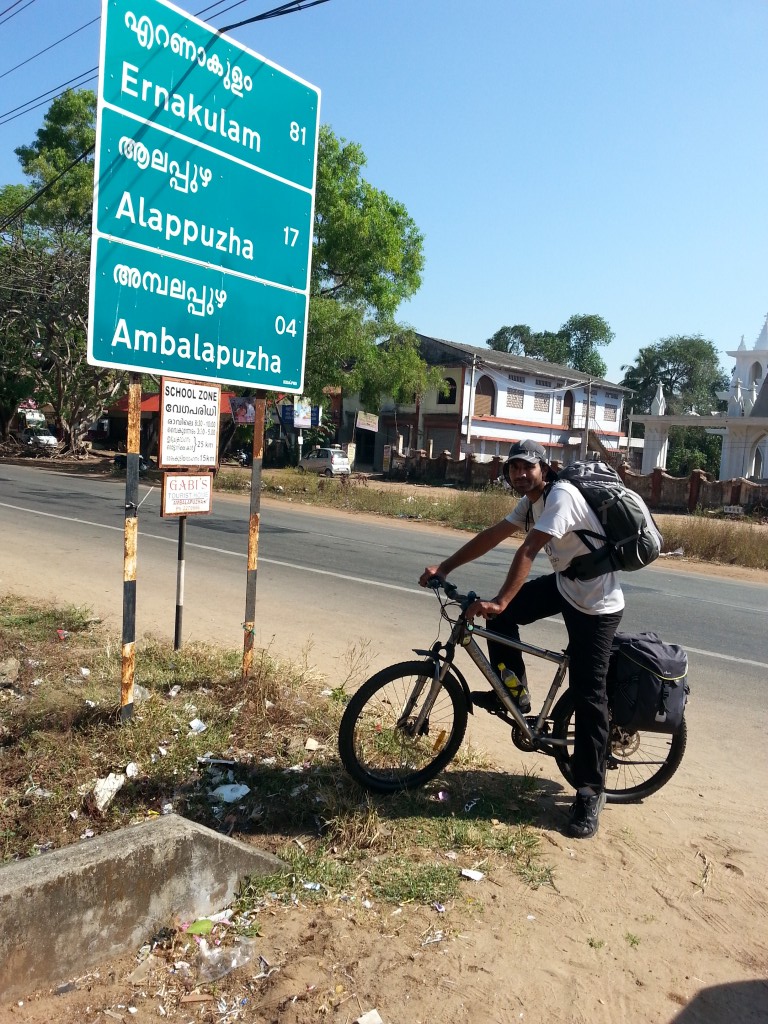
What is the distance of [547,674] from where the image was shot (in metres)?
5.82

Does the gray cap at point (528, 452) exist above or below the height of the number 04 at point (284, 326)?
below

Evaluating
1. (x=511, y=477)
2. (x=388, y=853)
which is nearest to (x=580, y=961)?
(x=388, y=853)

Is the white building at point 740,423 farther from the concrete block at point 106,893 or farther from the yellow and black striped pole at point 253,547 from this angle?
the concrete block at point 106,893

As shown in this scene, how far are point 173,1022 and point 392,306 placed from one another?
29.9 meters

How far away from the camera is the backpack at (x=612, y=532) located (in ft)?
12.3

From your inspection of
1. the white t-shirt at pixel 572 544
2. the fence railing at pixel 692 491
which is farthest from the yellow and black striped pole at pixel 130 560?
the fence railing at pixel 692 491

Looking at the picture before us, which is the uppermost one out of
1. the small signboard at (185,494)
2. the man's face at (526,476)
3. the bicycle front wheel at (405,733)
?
A: the man's face at (526,476)

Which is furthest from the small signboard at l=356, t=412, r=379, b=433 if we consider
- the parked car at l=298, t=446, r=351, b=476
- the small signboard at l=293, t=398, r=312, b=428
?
the small signboard at l=293, t=398, r=312, b=428

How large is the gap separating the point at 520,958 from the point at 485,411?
46.3 meters

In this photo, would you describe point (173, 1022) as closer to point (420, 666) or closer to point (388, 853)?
point (388, 853)

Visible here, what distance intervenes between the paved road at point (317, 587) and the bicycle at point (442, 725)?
2.09 metres

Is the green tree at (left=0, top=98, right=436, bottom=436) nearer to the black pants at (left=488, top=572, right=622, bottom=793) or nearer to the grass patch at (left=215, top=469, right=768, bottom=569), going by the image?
the grass patch at (left=215, top=469, right=768, bottom=569)

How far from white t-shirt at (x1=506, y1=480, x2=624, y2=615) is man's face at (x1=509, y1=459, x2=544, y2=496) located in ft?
0.27

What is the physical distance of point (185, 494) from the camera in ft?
18.4
